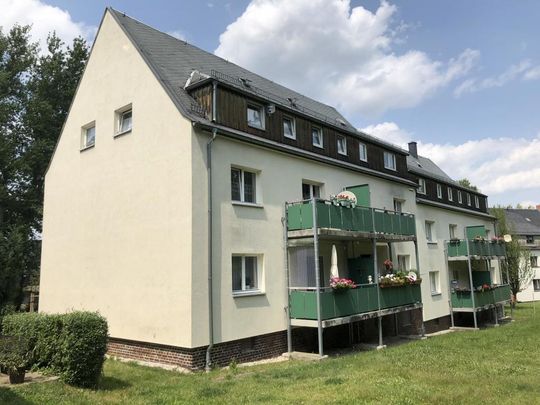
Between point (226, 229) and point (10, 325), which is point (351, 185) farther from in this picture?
point (10, 325)

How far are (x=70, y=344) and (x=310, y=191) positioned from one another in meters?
10.2

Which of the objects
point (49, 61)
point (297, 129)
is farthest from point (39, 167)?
point (297, 129)

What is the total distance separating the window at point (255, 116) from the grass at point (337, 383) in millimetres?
7381

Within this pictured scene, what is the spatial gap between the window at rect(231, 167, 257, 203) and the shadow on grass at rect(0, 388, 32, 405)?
7.72 metres

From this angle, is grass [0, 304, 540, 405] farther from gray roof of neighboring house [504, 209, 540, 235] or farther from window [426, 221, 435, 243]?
gray roof of neighboring house [504, 209, 540, 235]

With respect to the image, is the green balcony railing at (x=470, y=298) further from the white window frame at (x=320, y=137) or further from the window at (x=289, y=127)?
the window at (x=289, y=127)

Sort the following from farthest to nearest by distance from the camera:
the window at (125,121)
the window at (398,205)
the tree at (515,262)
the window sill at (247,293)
→ the tree at (515,262) < the window at (398,205) < the window at (125,121) < the window sill at (247,293)

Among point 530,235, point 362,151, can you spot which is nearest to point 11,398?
point 362,151

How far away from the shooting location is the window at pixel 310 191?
16.9 meters

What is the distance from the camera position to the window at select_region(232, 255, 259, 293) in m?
13.7

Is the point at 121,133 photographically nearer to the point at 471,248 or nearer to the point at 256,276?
the point at 256,276

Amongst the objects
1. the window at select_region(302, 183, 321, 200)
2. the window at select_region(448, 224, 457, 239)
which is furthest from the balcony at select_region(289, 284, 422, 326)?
the window at select_region(448, 224, 457, 239)

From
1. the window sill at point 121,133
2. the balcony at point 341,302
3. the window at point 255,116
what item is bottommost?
the balcony at point 341,302

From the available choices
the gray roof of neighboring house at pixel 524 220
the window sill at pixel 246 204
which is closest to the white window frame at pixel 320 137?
the window sill at pixel 246 204
